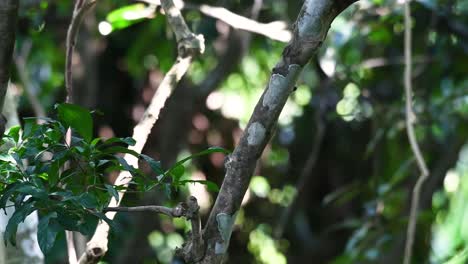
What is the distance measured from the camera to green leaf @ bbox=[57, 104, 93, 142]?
88cm

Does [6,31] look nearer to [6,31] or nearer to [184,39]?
[6,31]

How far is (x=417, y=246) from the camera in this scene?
2389 mm

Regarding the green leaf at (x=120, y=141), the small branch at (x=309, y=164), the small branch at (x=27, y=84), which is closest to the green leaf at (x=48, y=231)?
the green leaf at (x=120, y=141)

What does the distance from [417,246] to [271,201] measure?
103 cm

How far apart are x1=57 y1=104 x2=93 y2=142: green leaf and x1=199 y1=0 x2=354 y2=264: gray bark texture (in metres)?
0.16

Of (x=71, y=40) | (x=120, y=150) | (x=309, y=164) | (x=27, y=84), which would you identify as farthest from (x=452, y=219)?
(x=120, y=150)

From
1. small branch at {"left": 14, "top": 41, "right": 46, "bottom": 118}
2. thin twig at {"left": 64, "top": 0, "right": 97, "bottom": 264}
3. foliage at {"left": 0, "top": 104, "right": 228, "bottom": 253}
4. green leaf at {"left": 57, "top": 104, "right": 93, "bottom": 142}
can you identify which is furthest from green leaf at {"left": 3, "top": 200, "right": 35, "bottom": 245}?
small branch at {"left": 14, "top": 41, "right": 46, "bottom": 118}

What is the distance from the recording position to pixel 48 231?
804mm

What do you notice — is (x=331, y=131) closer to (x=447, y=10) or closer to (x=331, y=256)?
(x=331, y=256)

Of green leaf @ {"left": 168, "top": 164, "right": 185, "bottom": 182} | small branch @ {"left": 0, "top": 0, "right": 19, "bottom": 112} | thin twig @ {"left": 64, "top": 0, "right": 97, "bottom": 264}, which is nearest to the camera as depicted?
small branch @ {"left": 0, "top": 0, "right": 19, "bottom": 112}

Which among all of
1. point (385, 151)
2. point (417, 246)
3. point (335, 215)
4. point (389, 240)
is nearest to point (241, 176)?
point (389, 240)

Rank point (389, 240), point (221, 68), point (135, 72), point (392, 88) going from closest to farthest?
point (389, 240) → point (221, 68) → point (392, 88) → point (135, 72)

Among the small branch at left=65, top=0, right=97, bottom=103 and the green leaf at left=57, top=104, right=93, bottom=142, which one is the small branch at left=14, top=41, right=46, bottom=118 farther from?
the green leaf at left=57, top=104, right=93, bottom=142

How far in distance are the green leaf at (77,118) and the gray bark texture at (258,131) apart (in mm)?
160
